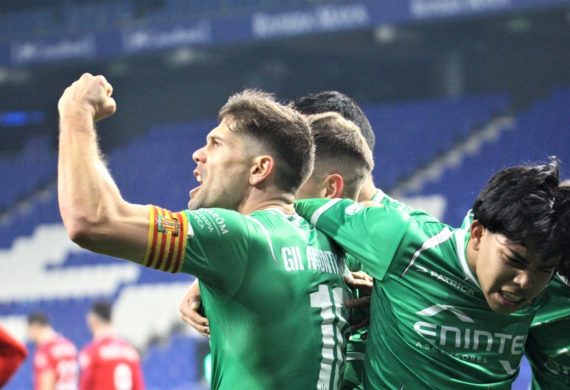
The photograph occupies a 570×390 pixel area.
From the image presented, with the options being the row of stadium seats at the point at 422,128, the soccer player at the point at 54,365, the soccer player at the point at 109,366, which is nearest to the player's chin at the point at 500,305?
the soccer player at the point at 109,366

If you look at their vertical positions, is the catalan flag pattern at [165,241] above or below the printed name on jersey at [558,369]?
above

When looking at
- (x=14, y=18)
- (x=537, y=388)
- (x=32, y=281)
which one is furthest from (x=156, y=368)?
(x=537, y=388)

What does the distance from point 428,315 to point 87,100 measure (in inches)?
40.9

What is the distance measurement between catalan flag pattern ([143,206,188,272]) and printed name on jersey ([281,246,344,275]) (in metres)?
0.30

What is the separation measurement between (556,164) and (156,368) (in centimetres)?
1312

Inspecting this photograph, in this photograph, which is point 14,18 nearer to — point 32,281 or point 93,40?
point 93,40

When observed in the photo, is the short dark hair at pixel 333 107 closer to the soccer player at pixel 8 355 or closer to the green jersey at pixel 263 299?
the green jersey at pixel 263 299

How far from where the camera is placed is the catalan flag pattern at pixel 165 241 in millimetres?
2352

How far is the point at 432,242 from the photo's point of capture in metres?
2.75

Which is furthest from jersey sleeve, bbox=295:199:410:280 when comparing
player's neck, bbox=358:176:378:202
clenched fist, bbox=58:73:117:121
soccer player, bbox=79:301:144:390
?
soccer player, bbox=79:301:144:390

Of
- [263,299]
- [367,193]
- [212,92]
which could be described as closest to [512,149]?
[212,92]

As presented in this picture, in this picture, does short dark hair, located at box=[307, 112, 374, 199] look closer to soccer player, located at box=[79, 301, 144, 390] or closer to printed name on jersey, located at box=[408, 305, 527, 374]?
printed name on jersey, located at box=[408, 305, 527, 374]

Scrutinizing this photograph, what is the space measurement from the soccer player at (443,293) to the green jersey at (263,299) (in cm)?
14

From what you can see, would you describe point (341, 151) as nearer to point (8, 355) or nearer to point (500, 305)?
point (500, 305)
